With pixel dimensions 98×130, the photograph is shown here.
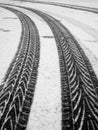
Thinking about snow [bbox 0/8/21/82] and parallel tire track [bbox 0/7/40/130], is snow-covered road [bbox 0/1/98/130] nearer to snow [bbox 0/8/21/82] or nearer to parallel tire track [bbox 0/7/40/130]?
snow [bbox 0/8/21/82]

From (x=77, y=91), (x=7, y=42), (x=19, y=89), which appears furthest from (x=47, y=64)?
(x=7, y=42)

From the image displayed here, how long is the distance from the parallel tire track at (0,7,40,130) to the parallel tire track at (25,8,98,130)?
0.70 metres

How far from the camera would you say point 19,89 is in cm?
395

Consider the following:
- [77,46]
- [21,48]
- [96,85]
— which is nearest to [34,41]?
[21,48]

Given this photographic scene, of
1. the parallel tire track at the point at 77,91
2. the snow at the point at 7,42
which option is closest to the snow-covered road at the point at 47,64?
the snow at the point at 7,42

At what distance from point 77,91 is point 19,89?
125cm

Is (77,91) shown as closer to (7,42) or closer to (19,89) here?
(19,89)

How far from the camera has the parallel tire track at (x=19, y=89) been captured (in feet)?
10.0

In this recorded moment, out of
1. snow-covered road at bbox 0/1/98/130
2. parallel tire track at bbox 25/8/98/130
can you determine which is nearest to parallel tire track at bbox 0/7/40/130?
snow-covered road at bbox 0/1/98/130

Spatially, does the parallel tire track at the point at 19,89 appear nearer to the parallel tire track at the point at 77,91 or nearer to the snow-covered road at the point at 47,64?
the snow-covered road at the point at 47,64

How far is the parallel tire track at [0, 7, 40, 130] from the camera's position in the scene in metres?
3.06

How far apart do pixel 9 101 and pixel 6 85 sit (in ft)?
2.22

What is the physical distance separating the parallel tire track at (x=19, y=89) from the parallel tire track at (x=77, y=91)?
0.70 metres

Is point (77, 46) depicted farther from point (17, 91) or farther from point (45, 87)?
point (17, 91)
